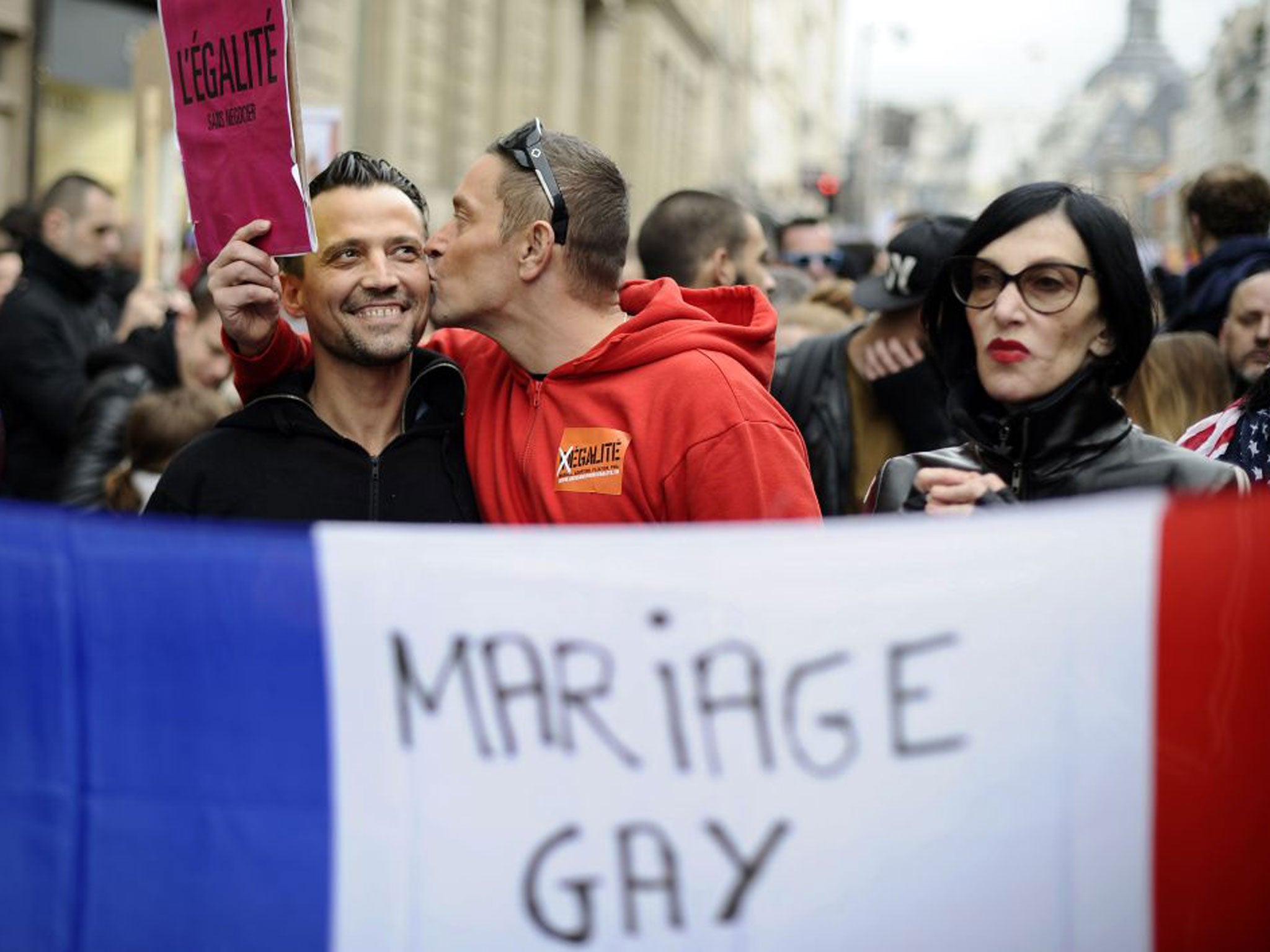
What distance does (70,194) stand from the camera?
275 inches

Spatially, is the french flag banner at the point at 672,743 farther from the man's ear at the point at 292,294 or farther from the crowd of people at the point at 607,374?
the man's ear at the point at 292,294

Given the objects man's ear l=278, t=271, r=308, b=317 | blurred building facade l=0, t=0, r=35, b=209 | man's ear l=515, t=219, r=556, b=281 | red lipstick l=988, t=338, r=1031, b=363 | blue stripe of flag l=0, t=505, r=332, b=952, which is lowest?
blue stripe of flag l=0, t=505, r=332, b=952

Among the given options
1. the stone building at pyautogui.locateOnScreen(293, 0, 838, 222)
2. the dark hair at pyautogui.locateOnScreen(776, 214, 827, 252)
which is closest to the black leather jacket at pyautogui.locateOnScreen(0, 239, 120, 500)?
the stone building at pyautogui.locateOnScreen(293, 0, 838, 222)

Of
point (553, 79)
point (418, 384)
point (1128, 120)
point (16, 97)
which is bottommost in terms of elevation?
point (418, 384)

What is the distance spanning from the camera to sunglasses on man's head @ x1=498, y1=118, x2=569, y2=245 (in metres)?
3.36

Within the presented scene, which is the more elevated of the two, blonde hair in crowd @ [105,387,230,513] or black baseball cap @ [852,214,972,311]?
black baseball cap @ [852,214,972,311]

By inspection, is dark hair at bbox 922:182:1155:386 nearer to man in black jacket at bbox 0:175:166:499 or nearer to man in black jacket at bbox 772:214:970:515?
man in black jacket at bbox 772:214:970:515

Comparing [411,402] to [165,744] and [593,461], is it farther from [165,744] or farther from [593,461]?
[165,744]

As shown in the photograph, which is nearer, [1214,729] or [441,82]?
[1214,729]

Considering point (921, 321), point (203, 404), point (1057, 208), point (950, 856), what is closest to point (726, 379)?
point (921, 321)

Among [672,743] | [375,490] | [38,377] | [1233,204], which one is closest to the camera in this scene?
[672,743]

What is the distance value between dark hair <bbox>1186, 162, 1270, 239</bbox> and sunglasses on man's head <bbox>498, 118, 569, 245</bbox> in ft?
12.3

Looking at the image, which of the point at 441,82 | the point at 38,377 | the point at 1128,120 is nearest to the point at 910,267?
the point at 38,377

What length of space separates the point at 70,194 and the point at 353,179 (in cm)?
406
